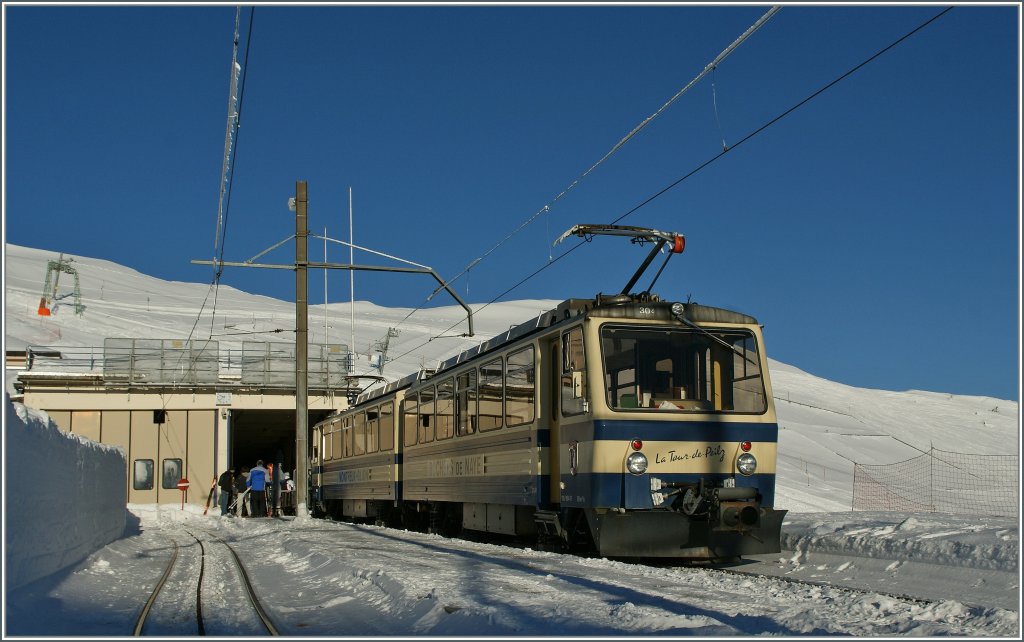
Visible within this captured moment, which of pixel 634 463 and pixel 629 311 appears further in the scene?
pixel 629 311

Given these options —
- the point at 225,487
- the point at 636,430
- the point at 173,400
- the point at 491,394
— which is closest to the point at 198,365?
the point at 173,400

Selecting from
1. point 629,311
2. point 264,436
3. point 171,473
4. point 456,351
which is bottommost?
point 171,473

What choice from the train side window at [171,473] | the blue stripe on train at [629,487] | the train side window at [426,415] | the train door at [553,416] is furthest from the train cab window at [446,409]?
the train side window at [171,473]

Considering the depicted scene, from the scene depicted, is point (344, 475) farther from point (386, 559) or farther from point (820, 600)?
point (820, 600)

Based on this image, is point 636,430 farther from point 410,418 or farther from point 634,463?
point 410,418

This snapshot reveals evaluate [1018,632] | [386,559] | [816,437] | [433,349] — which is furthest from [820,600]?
[433,349]

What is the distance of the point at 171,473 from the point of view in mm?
39500

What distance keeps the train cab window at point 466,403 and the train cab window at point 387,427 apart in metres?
4.96

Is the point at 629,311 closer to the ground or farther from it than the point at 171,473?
farther from it

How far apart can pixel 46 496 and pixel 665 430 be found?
6.49m

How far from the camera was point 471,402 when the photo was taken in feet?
53.5

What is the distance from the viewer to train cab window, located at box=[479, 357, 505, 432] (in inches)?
597

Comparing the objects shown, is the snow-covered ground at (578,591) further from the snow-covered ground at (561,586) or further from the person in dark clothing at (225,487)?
the person in dark clothing at (225,487)

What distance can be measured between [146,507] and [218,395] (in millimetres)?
5005
